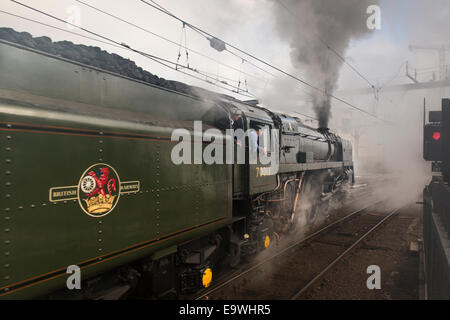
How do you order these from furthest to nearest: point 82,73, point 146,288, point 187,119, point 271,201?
1. point 271,201
2. point 187,119
3. point 146,288
4. point 82,73

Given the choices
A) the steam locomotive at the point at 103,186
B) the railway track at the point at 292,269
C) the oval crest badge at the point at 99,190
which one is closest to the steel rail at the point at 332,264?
the railway track at the point at 292,269

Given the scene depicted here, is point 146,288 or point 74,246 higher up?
point 74,246

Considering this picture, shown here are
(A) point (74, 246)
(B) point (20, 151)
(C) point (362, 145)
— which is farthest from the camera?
(C) point (362, 145)

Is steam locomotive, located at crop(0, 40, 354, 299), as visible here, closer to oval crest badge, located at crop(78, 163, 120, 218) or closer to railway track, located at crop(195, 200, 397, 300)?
oval crest badge, located at crop(78, 163, 120, 218)

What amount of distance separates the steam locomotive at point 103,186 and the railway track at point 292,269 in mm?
498

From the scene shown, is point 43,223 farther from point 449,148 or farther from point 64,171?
point 449,148

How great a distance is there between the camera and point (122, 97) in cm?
401

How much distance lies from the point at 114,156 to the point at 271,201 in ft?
17.2

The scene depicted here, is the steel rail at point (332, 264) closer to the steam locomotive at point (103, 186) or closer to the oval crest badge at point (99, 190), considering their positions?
the steam locomotive at point (103, 186)

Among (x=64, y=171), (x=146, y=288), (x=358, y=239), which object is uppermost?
(x=64, y=171)

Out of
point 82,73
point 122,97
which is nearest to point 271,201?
point 122,97

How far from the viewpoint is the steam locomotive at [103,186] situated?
7.61 feet

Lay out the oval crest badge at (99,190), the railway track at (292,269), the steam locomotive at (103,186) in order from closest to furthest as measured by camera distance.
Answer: the steam locomotive at (103,186)
the oval crest badge at (99,190)
the railway track at (292,269)

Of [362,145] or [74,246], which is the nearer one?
[74,246]
